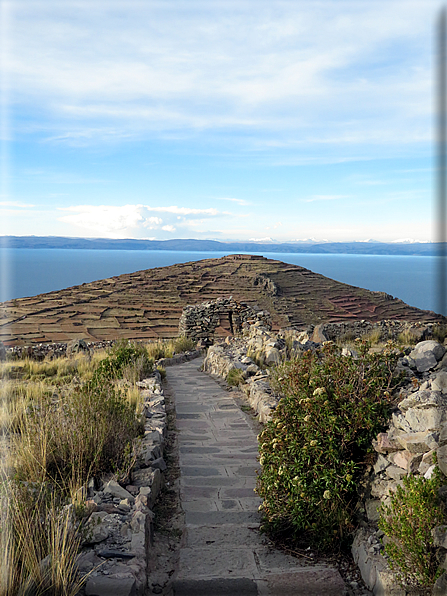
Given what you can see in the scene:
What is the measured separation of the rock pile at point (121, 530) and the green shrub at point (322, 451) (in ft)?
3.05

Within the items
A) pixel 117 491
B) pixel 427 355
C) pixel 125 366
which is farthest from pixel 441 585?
pixel 125 366

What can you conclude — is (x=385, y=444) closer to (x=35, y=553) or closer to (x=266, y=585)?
(x=266, y=585)

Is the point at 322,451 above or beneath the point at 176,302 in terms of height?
above

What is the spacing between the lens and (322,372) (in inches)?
151

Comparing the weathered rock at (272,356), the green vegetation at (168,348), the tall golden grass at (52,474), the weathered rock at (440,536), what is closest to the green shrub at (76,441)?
the tall golden grass at (52,474)

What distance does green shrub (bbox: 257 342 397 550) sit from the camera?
3146 millimetres

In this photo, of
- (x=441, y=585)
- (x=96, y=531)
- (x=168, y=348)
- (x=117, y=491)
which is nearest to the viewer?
(x=441, y=585)

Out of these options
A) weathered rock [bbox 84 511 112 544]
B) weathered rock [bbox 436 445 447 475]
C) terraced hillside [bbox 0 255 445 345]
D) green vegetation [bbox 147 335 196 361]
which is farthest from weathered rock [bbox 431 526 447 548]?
terraced hillside [bbox 0 255 445 345]

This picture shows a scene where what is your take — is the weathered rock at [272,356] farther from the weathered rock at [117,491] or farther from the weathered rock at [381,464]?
the weathered rock at [381,464]

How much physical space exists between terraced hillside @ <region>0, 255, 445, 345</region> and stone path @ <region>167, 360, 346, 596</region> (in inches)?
828

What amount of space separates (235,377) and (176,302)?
76.2ft

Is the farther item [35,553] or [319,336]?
[319,336]

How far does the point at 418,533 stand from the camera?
7.64 feet

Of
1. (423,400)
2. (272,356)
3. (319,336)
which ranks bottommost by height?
(319,336)
